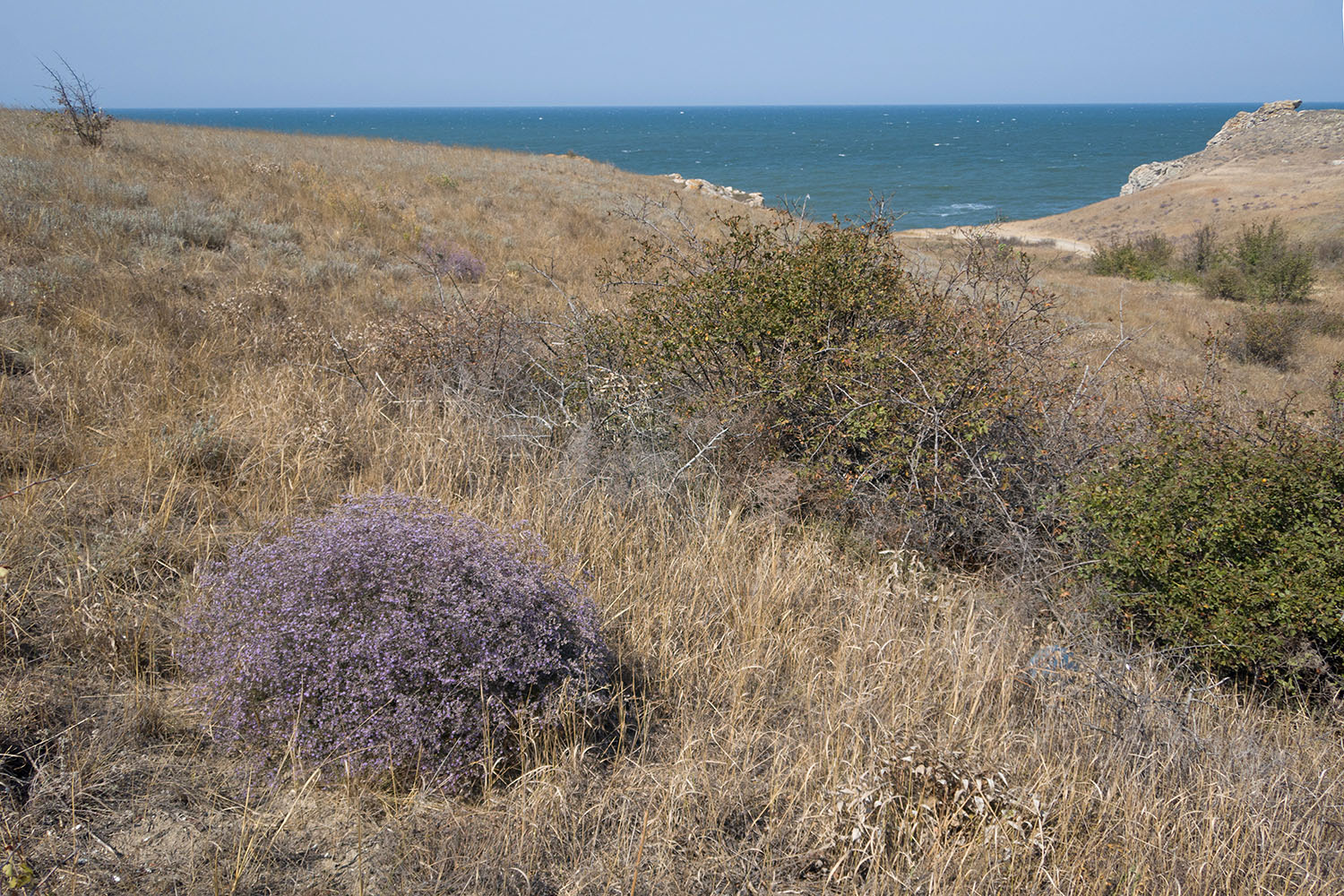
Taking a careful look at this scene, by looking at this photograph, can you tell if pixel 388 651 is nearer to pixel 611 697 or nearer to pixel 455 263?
pixel 611 697

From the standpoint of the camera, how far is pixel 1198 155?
53.4 m

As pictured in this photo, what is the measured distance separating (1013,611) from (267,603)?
3268mm

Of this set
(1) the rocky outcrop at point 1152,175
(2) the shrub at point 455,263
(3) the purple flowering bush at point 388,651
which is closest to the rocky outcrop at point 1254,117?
(1) the rocky outcrop at point 1152,175

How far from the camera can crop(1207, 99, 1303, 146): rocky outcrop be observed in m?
58.9

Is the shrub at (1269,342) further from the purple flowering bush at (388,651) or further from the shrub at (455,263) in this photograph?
the purple flowering bush at (388,651)

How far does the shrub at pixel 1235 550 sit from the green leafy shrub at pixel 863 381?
581 mm

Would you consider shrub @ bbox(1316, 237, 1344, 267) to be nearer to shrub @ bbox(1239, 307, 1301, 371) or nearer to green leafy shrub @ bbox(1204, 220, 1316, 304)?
green leafy shrub @ bbox(1204, 220, 1316, 304)

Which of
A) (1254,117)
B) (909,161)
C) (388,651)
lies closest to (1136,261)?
(388,651)

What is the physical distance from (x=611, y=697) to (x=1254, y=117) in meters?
80.5

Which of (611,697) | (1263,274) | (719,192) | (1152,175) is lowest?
(611,697)

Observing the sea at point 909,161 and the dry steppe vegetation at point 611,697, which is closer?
the dry steppe vegetation at point 611,697

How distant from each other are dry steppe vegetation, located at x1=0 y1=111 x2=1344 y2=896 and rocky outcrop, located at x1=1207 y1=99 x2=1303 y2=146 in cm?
7017

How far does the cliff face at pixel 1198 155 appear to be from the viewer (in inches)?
2072

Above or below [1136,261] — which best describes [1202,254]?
above
